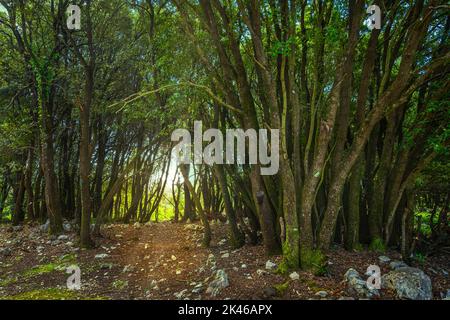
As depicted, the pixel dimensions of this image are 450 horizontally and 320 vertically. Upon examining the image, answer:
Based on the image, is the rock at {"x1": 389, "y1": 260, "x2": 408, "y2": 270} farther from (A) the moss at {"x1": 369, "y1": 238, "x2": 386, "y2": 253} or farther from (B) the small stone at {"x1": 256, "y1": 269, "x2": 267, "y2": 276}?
(B) the small stone at {"x1": 256, "y1": 269, "x2": 267, "y2": 276}

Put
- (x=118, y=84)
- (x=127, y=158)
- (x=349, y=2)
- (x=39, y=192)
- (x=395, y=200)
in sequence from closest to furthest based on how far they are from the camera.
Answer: (x=349, y=2) < (x=395, y=200) < (x=118, y=84) < (x=39, y=192) < (x=127, y=158)

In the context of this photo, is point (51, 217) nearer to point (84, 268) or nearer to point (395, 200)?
point (84, 268)

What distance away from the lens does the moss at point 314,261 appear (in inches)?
220

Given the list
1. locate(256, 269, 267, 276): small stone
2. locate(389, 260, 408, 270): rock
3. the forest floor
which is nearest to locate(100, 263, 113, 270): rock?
the forest floor

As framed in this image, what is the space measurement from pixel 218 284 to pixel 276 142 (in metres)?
2.62

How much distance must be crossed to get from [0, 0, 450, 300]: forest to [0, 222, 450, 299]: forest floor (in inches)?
1.8

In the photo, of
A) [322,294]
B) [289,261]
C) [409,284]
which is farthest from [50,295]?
[409,284]

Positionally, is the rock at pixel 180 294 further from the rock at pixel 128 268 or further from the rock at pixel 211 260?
the rock at pixel 128 268

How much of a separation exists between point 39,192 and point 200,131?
29.4 ft

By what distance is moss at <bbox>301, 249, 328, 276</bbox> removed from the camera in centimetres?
558

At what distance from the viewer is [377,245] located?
6.99 metres

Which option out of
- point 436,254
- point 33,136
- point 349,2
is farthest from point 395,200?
point 33,136

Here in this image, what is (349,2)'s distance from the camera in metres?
6.38

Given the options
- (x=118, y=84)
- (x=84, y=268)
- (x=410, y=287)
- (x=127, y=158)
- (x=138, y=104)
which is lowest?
(x=84, y=268)
